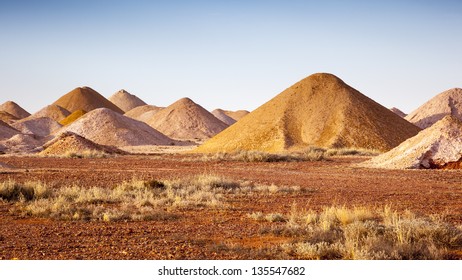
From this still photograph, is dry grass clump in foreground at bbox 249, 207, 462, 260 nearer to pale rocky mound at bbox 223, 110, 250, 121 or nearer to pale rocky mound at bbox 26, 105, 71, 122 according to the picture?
pale rocky mound at bbox 26, 105, 71, 122

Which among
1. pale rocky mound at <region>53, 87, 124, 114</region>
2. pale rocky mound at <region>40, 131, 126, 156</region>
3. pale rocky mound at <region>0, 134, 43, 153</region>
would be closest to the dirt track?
pale rocky mound at <region>40, 131, 126, 156</region>

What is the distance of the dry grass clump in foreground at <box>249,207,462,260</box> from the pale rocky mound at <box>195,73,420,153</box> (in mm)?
41014

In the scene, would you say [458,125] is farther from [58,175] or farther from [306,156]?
[58,175]

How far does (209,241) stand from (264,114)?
54252mm

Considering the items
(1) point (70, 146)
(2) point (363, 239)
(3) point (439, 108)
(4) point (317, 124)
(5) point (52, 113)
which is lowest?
(2) point (363, 239)

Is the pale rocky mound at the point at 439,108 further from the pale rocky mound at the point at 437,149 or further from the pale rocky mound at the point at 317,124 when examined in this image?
the pale rocky mound at the point at 437,149

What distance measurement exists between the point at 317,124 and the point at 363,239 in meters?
50.6

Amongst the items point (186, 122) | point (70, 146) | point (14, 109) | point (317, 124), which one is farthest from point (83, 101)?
point (70, 146)

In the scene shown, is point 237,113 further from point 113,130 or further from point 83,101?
point 113,130

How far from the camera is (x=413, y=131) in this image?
200ft

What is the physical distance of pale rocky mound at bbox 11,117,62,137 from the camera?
314 feet

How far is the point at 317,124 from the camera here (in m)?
58.4

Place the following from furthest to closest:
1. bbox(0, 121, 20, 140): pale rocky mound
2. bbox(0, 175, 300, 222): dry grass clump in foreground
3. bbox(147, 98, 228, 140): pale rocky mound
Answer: bbox(147, 98, 228, 140): pale rocky mound
bbox(0, 121, 20, 140): pale rocky mound
bbox(0, 175, 300, 222): dry grass clump in foreground

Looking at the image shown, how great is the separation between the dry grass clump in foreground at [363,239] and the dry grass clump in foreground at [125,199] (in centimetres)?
330
